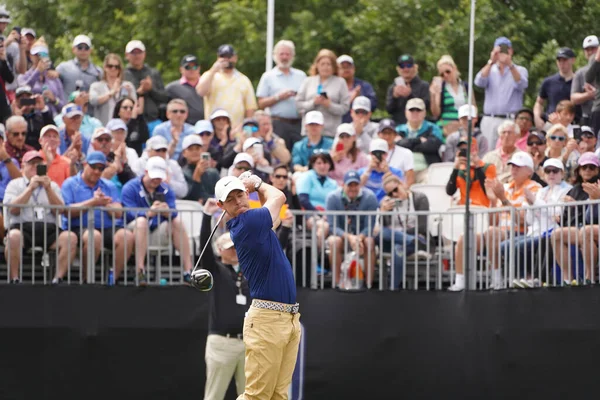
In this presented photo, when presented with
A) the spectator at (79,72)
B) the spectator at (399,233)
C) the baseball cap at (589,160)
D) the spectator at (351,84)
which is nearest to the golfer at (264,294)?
the spectator at (399,233)

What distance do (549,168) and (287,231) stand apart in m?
2.80

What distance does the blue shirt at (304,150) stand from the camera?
1856cm

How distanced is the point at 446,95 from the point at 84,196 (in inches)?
224

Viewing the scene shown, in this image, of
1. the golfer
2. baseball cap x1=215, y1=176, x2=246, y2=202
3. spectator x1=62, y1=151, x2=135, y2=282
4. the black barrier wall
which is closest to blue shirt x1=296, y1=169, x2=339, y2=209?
the black barrier wall

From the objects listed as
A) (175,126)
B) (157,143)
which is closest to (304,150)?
(175,126)

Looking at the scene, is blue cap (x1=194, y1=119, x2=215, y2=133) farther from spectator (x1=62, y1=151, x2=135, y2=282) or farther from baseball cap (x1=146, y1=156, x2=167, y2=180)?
spectator (x1=62, y1=151, x2=135, y2=282)

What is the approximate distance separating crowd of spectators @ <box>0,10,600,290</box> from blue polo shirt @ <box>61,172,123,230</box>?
14 mm

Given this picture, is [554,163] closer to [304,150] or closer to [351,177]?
[351,177]

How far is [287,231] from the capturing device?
1571 centimetres

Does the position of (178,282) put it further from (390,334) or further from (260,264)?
(260,264)

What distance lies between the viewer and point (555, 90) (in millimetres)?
19484

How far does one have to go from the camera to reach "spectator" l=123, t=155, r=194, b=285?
623 inches

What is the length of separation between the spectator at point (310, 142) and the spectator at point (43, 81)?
3114mm

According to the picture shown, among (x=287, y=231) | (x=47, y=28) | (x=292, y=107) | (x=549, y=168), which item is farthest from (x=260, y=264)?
(x=47, y=28)
